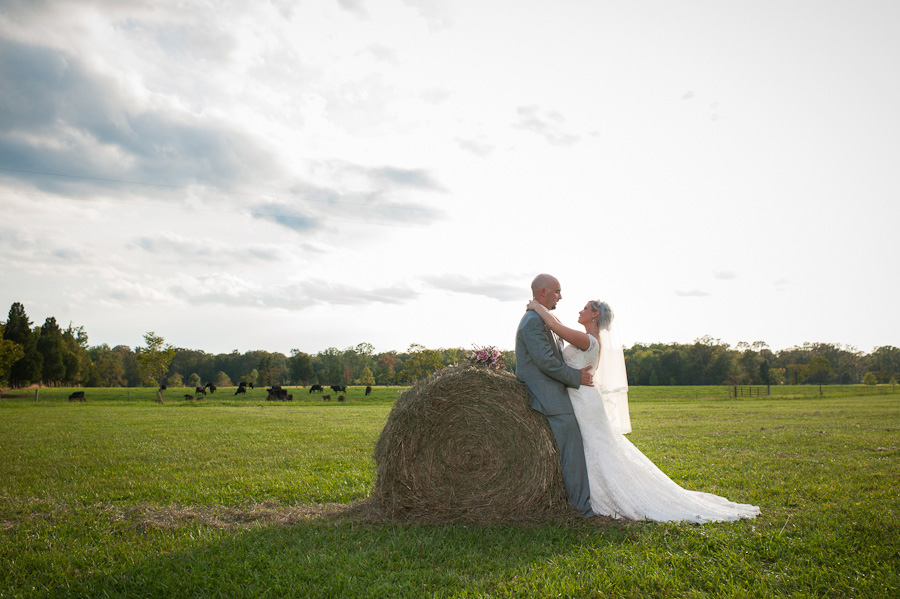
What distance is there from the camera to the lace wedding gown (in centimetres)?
618

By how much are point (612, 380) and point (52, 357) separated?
97.7m

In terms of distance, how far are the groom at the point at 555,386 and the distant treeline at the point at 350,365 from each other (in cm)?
5479

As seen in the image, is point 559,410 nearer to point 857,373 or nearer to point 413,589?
point 413,589

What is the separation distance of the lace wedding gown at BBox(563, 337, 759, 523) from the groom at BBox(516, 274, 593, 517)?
14 centimetres

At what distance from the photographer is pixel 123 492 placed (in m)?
7.92

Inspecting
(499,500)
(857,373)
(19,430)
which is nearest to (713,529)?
(499,500)

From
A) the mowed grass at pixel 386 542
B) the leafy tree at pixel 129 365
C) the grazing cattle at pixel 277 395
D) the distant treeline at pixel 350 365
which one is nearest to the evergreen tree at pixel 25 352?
the distant treeline at pixel 350 365

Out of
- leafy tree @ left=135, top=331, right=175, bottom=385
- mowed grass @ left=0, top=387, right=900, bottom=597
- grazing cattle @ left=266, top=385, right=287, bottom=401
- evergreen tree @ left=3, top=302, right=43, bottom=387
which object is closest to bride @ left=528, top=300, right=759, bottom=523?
mowed grass @ left=0, top=387, right=900, bottom=597

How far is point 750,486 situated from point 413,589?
602cm

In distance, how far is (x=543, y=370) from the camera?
6.60 m

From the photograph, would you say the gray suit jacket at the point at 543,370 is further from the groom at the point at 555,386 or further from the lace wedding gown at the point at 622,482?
the lace wedding gown at the point at 622,482

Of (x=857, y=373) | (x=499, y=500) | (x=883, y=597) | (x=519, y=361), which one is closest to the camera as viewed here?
(x=883, y=597)

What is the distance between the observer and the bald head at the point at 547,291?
700 centimetres

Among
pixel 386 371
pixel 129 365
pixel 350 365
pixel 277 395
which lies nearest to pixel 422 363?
pixel 277 395
